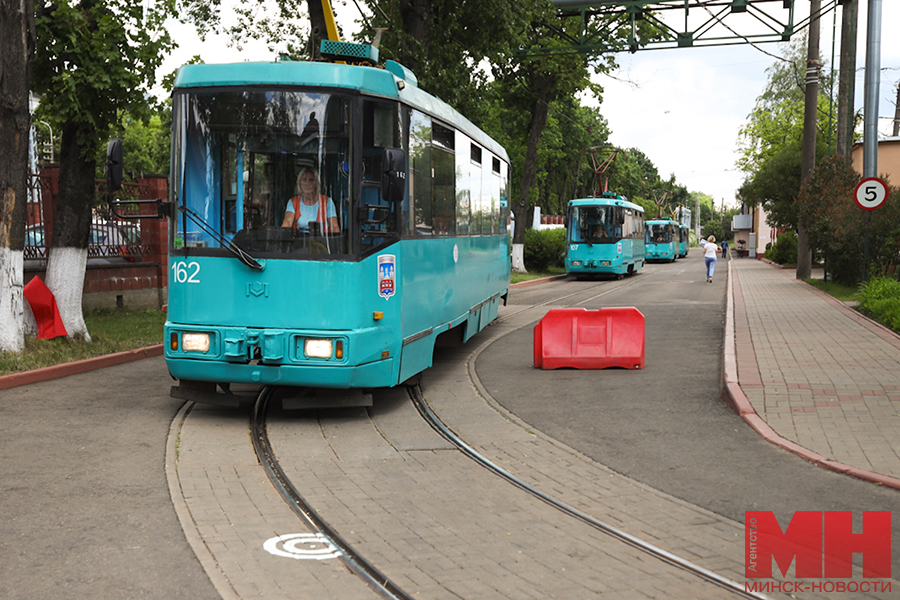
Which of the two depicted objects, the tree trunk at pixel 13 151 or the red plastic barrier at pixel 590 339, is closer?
the tree trunk at pixel 13 151

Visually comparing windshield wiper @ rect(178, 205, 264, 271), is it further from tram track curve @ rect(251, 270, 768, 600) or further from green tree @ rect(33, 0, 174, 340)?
green tree @ rect(33, 0, 174, 340)

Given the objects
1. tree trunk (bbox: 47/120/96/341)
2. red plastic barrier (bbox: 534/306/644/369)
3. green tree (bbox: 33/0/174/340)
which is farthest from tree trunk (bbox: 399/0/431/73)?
red plastic barrier (bbox: 534/306/644/369)

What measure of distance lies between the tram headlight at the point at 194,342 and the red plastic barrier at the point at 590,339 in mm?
4960

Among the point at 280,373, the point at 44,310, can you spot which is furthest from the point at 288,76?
the point at 44,310

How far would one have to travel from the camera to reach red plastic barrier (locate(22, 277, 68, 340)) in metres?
12.2

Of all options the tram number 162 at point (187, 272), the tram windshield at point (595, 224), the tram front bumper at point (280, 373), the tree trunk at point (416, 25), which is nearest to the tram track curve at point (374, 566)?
the tram front bumper at point (280, 373)

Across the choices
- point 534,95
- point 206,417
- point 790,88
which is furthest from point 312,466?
point 790,88

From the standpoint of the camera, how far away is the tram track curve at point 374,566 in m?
4.39

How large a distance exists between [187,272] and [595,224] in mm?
28815

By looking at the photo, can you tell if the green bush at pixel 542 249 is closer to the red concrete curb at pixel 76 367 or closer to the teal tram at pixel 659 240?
the teal tram at pixel 659 240

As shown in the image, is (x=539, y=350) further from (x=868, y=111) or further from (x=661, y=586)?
(x=868, y=111)

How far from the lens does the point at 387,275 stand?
26.6 feet

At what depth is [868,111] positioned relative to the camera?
Result: 19.0 m

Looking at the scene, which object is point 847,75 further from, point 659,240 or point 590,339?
point 659,240
